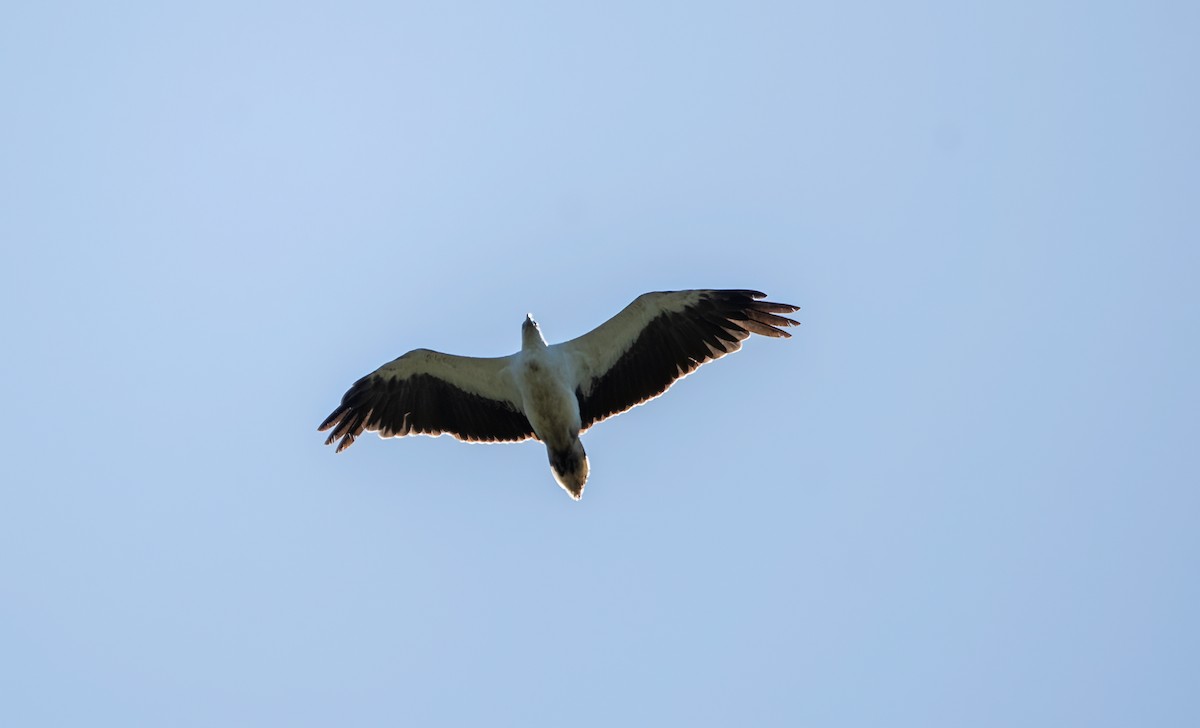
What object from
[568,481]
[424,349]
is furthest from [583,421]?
[424,349]

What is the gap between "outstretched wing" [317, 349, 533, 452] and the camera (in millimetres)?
16641

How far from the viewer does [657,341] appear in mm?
16469

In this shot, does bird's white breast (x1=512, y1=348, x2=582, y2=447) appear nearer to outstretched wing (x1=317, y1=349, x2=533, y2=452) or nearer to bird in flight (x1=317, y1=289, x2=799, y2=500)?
bird in flight (x1=317, y1=289, x2=799, y2=500)

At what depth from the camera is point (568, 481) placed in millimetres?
15961

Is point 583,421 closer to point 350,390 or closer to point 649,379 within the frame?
point 649,379

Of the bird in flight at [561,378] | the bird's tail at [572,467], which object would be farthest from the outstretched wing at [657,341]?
the bird's tail at [572,467]

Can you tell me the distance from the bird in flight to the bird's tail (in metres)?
0.01

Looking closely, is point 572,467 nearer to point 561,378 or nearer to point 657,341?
point 561,378

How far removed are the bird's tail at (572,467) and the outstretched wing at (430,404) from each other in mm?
801

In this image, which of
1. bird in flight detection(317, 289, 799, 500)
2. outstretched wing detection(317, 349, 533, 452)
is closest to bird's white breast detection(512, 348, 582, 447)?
bird in flight detection(317, 289, 799, 500)

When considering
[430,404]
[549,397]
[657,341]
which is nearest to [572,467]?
[549,397]

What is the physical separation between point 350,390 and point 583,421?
263 cm

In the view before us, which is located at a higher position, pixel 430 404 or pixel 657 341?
pixel 430 404

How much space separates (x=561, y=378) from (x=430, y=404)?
1751mm
